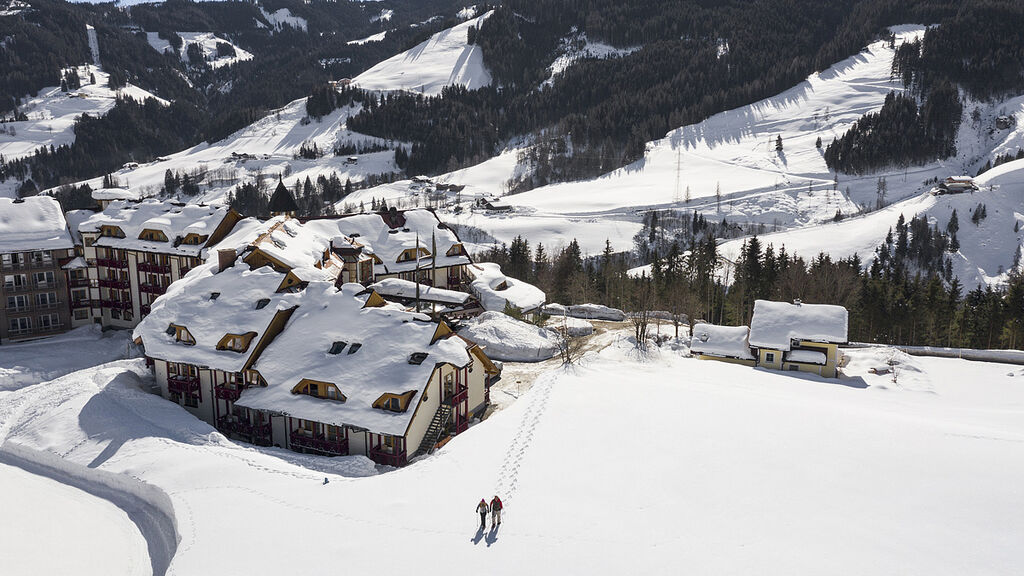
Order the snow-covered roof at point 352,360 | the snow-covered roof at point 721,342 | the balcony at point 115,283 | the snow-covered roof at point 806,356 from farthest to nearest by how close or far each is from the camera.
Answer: the balcony at point 115,283 < the snow-covered roof at point 721,342 < the snow-covered roof at point 806,356 < the snow-covered roof at point 352,360

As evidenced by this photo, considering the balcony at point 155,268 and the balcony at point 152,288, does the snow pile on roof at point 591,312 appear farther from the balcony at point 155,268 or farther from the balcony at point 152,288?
the balcony at point 152,288

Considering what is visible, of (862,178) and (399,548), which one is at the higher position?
(862,178)

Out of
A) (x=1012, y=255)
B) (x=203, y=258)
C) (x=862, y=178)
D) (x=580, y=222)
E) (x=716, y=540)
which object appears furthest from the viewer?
(x=862, y=178)

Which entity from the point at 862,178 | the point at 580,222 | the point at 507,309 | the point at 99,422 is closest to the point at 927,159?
the point at 862,178

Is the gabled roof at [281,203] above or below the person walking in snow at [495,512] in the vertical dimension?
above

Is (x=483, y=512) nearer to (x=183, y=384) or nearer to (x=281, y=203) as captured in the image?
(x=183, y=384)

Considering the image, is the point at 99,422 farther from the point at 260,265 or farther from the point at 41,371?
the point at 41,371

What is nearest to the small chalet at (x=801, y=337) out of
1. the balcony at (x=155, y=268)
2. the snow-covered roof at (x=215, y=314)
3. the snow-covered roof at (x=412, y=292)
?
the snow-covered roof at (x=412, y=292)
